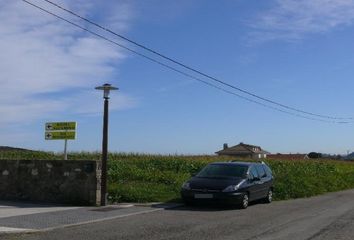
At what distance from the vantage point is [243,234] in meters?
11.8

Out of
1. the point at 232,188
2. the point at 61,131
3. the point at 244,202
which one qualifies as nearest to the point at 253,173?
the point at 244,202

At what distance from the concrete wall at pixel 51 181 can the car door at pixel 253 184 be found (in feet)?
15.3

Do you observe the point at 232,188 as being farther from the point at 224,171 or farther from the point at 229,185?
the point at 224,171

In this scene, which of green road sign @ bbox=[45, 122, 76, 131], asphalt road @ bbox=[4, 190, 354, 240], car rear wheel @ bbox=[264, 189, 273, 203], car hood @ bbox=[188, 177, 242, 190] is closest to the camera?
asphalt road @ bbox=[4, 190, 354, 240]

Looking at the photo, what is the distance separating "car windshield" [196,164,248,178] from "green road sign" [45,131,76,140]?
418 cm

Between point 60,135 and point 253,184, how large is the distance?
6319 millimetres

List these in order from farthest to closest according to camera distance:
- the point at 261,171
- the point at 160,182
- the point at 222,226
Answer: the point at 160,182
the point at 261,171
the point at 222,226

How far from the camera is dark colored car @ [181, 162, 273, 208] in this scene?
17188 millimetres

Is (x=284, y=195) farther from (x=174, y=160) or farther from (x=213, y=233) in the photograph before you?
(x=213, y=233)

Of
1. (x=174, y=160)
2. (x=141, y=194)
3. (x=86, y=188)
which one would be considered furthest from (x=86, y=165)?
(x=174, y=160)

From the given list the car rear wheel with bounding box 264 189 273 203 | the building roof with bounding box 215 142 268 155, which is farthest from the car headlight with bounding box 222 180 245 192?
the building roof with bounding box 215 142 268 155

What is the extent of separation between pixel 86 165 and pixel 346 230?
26.7ft

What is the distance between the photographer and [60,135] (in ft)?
61.9

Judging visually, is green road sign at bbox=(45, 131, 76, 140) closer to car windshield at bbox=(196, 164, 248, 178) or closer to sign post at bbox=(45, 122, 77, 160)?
sign post at bbox=(45, 122, 77, 160)
